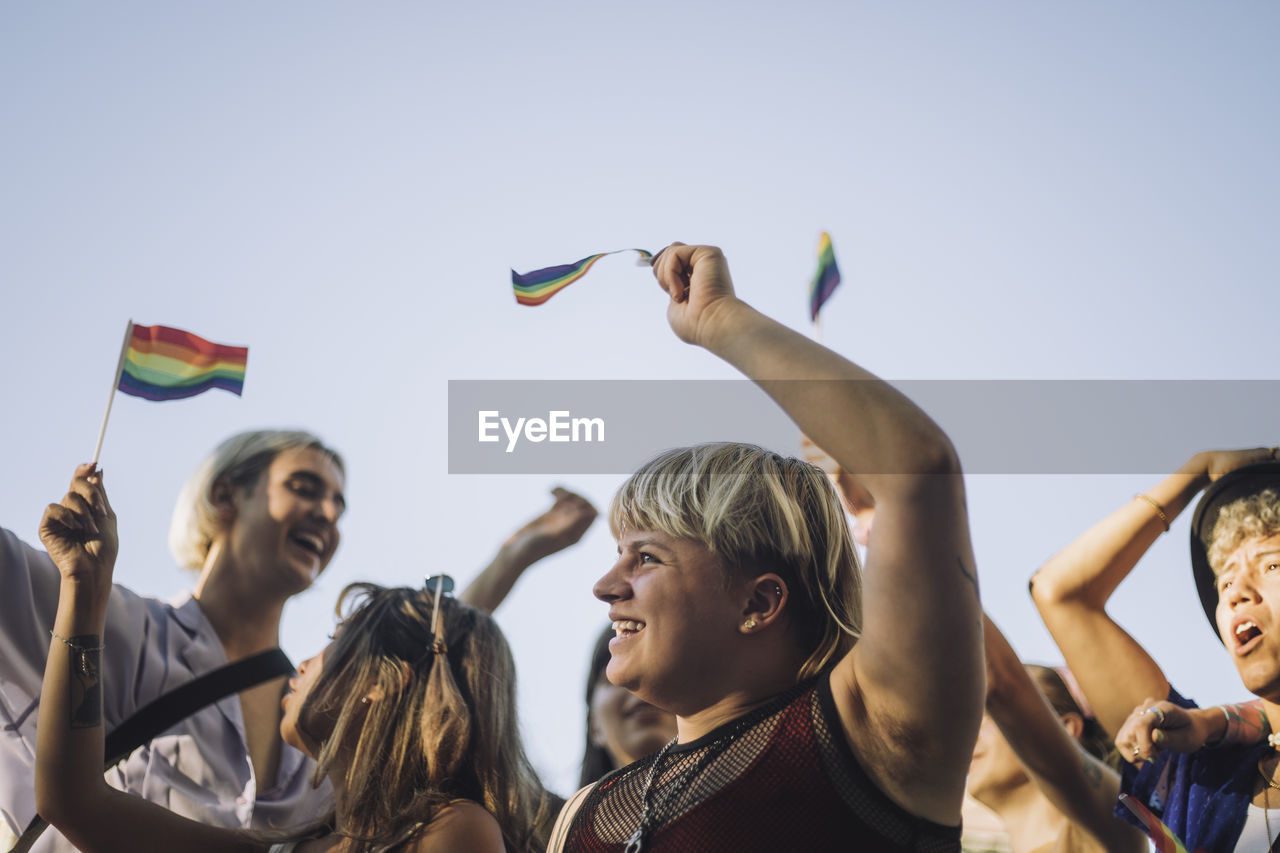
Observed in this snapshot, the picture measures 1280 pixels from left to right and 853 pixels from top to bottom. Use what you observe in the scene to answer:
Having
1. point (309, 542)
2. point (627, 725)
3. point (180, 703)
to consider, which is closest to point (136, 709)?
point (180, 703)

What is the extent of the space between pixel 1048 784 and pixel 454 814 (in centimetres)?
141

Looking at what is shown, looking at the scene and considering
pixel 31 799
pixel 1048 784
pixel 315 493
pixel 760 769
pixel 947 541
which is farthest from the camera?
pixel 315 493

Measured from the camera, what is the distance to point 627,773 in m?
2.09

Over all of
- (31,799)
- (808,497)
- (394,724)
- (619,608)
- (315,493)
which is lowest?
(31,799)

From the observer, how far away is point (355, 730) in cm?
297

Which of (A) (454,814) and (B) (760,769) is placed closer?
(B) (760,769)

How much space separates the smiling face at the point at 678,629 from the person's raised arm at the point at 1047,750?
3.40ft

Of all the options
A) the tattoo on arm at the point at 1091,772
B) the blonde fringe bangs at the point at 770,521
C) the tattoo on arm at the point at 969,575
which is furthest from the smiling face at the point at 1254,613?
the tattoo on arm at the point at 969,575

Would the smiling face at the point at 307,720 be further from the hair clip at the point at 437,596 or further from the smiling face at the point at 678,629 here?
the smiling face at the point at 678,629

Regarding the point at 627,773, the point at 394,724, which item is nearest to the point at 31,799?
the point at 394,724

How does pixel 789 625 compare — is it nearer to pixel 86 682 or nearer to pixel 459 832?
pixel 459 832

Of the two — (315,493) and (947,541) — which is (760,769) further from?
(315,493)

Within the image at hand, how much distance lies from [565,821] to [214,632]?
2.49 m

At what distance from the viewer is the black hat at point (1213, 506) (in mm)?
2863
